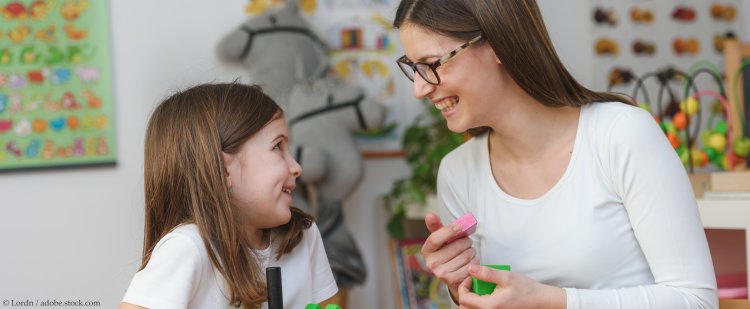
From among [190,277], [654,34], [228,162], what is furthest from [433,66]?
[654,34]

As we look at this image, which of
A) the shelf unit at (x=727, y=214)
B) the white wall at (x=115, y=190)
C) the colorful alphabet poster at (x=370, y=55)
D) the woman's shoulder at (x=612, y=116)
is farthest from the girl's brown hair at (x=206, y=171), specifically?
the colorful alphabet poster at (x=370, y=55)

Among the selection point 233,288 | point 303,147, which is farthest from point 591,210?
point 303,147

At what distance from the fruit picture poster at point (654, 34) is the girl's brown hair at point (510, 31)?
1683 mm

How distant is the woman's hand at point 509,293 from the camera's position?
1015 millimetres

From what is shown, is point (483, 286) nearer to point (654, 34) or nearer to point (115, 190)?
point (115, 190)

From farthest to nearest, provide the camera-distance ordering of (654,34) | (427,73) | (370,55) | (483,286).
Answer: (654,34)
(370,55)
(427,73)
(483,286)

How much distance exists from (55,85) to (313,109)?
69 centimetres

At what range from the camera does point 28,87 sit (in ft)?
7.16

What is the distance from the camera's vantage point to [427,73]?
1.16 meters

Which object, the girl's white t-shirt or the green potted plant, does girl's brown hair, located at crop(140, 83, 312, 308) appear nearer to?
the girl's white t-shirt

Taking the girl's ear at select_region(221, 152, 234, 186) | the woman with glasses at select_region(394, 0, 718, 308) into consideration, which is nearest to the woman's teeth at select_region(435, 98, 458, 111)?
the woman with glasses at select_region(394, 0, 718, 308)

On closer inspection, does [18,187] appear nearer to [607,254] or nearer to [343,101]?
[343,101]

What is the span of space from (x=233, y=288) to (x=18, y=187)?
1305 mm

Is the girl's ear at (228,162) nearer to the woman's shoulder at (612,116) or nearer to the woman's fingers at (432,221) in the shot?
the woman's fingers at (432,221)
